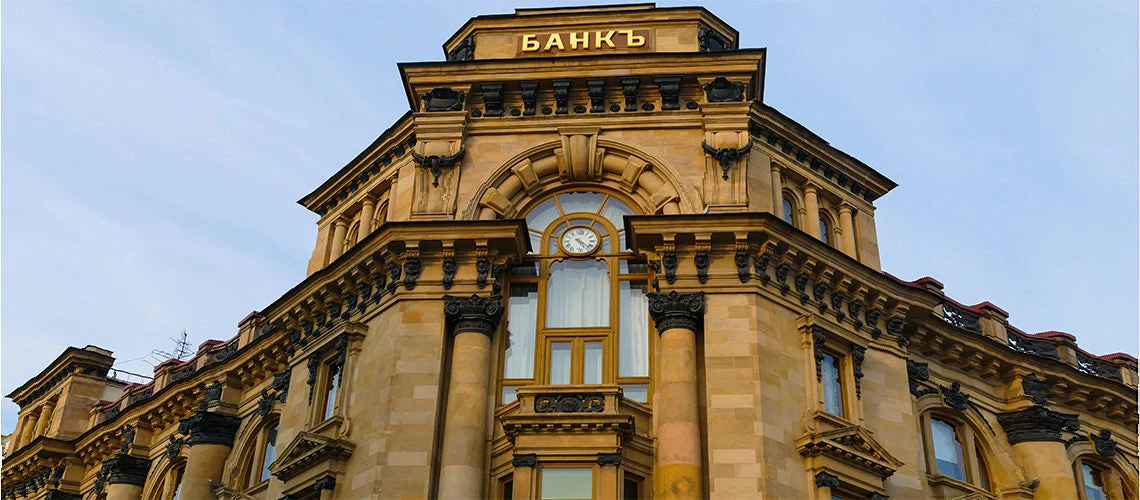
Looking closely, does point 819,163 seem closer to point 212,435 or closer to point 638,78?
point 638,78

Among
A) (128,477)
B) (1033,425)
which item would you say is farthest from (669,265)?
(128,477)

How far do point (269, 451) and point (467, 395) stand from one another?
12.3 m

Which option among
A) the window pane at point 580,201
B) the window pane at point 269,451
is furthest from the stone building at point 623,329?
the window pane at point 269,451

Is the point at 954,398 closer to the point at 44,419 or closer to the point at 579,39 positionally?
the point at 579,39

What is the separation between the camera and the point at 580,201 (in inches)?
1244

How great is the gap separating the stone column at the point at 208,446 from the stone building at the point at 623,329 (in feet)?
0.32

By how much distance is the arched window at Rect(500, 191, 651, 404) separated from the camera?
28453mm

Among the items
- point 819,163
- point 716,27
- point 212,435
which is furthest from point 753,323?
point 212,435

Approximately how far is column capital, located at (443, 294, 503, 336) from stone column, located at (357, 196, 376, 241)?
269 inches

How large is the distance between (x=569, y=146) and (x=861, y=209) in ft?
31.4

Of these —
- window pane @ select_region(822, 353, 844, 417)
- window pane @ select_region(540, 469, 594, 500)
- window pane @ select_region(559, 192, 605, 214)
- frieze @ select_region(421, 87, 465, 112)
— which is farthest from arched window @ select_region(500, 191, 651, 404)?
window pane @ select_region(822, 353, 844, 417)

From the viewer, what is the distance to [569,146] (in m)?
31.6

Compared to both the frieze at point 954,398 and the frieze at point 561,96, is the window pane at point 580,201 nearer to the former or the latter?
the frieze at point 561,96

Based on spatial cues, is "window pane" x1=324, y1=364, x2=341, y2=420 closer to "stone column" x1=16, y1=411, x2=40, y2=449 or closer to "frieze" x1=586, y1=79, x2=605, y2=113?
"frieze" x1=586, y1=79, x2=605, y2=113
